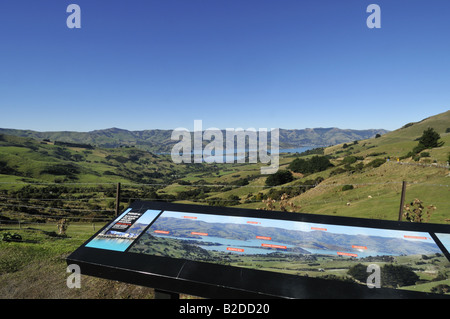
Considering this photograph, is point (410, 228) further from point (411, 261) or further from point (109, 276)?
point (109, 276)

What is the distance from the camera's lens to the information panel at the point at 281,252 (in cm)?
248

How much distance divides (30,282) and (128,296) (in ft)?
7.72

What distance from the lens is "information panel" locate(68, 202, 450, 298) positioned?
8.13 ft

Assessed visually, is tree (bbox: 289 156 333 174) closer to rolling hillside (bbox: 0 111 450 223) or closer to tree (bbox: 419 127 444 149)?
rolling hillside (bbox: 0 111 450 223)

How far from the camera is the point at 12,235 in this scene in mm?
7340

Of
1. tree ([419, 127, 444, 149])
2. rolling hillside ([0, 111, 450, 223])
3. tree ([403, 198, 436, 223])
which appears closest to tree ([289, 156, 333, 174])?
rolling hillside ([0, 111, 450, 223])

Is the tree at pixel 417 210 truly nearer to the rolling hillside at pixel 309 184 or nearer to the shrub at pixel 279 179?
the rolling hillside at pixel 309 184

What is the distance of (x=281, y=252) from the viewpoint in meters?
3.13

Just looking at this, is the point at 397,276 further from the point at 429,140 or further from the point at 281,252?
the point at 429,140

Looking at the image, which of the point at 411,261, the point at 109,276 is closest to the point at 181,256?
the point at 109,276

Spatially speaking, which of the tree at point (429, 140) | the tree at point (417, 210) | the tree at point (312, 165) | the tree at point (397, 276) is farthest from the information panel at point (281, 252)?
the tree at point (312, 165)

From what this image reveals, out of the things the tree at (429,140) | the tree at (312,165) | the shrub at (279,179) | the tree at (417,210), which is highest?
the tree at (429,140)

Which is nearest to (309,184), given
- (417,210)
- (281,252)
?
(417,210)

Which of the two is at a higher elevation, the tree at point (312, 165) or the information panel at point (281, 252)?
the information panel at point (281, 252)
